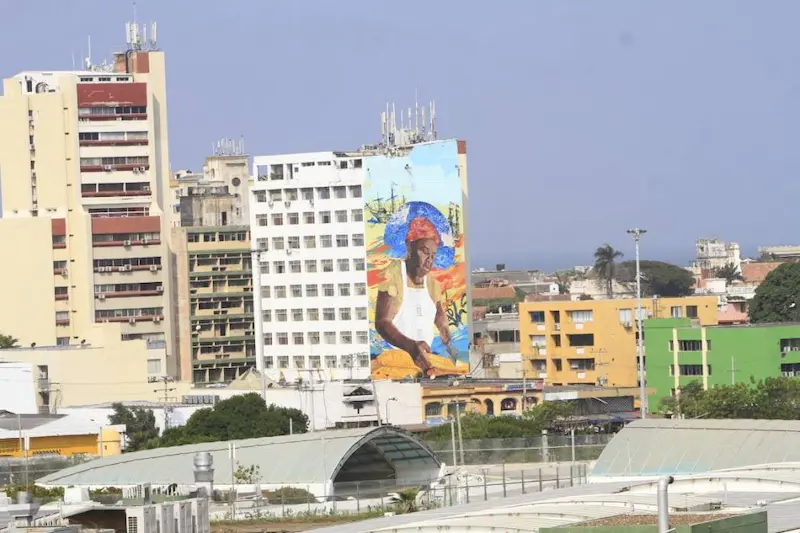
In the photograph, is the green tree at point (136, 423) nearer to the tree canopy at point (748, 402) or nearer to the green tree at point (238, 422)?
the green tree at point (238, 422)

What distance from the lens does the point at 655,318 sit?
106062 millimetres

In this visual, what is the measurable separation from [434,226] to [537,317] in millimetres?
14557

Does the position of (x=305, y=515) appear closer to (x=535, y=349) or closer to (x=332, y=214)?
(x=535, y=349)

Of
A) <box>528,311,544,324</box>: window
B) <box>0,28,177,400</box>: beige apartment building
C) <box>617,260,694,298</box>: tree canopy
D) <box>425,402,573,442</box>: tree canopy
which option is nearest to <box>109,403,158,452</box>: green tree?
<box>425,402,573,442</box>: tree canopy

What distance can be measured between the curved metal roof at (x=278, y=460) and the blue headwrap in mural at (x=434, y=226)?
62598mm

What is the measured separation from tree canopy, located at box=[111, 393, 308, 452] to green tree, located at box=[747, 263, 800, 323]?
43886 millimetres

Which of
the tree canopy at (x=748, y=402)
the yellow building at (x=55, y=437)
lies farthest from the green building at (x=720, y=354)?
the yellow building at (x=55, y=437)

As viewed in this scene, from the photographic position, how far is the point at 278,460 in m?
60.1

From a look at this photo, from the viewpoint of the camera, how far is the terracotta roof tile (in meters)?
182

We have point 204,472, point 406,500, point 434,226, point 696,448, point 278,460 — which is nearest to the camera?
point 204,472

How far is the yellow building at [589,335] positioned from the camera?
4279 inches

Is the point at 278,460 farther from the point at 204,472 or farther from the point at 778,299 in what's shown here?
the point at 778,299

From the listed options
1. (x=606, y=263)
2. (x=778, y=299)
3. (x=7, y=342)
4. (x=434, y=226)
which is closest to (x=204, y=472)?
(x=7, y=342)

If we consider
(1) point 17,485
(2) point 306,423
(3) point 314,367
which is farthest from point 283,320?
(1) point 17,485
